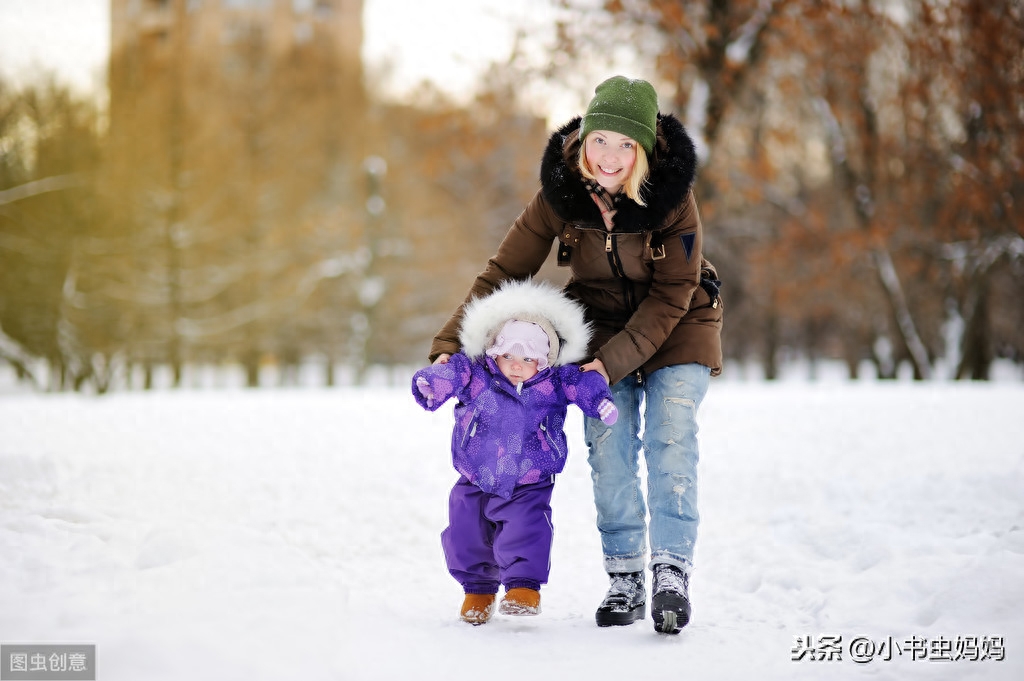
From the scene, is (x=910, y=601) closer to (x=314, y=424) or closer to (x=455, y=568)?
(x=455, y=568)

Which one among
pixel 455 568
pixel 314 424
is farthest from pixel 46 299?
pixel 455 568

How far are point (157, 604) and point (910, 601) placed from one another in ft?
9.09

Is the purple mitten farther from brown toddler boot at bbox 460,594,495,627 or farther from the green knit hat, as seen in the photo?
the green knit hat

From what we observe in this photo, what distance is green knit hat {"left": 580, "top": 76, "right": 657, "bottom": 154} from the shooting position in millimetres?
3539

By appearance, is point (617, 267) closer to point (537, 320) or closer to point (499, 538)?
point (537, 320)

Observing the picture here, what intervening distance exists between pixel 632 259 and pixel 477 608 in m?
1.48

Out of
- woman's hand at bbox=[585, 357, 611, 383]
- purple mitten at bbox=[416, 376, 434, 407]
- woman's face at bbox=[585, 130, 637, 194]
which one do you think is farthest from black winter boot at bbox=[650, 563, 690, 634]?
woman's face at bbox=[585, 130, 637, 194]

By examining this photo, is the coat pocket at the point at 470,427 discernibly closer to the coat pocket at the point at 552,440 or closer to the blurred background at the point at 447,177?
the coat pocket at the point at 552,440

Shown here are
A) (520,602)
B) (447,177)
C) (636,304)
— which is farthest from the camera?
(447,177)

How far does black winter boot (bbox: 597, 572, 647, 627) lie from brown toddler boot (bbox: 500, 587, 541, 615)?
0.85 ft

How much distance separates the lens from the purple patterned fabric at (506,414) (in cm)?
352

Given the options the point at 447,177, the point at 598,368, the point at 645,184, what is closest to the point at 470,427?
the point at 598,368

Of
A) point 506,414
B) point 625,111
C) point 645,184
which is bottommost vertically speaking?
point 506,414

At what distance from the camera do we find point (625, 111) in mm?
3543
